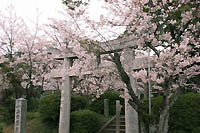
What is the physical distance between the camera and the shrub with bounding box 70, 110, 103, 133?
8.86m

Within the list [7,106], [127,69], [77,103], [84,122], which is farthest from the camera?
[7,106]

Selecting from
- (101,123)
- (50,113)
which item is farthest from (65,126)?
(101,123)

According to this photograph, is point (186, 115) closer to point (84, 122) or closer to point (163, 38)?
point (163, 38)

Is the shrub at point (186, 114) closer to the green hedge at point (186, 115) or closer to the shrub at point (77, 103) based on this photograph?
the green hedge at point (186, 115)

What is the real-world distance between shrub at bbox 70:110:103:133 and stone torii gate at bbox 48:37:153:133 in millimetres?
334

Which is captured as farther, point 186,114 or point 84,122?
point 84,122

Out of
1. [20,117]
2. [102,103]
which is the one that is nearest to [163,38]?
[20,117]

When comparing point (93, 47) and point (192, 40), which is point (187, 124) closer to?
point (192, 40)

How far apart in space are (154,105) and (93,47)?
143 inches

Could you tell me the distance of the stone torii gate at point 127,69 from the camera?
623cm

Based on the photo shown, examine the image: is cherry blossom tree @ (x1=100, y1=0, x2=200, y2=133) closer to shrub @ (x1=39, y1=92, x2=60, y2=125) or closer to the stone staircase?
the stone staircase

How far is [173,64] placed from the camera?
13.6 feet

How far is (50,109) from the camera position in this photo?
9.72 metres

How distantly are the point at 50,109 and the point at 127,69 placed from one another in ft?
15.9
